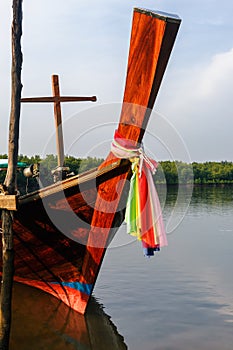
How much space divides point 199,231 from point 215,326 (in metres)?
14.2

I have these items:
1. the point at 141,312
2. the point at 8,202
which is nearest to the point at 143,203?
the point at 8,202

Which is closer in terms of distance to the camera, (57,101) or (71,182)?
(71,182)

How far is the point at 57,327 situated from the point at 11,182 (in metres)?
3.05

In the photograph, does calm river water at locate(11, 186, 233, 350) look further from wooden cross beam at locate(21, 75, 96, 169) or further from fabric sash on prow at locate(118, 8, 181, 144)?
wooden cross beam at locate(21, 75, 96, 169)

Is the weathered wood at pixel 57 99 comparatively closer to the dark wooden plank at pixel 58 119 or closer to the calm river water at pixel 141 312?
the dark wooden plank at pixel 58 119

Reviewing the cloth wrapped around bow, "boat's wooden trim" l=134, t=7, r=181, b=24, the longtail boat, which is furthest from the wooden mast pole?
"boat's wooden trim" l=134, t=7, r=181, b=24

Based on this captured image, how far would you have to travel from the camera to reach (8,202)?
19.6 feet

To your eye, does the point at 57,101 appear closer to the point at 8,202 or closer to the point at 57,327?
the point at 8,202

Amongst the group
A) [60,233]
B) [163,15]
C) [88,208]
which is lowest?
[60,233]

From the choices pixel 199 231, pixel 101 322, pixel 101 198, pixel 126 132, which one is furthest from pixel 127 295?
pixel 199 231

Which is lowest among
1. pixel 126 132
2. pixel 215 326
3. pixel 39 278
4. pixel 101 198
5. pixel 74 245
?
pixel 215 326

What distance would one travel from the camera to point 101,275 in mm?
12188

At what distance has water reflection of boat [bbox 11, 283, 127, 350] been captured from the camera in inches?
283

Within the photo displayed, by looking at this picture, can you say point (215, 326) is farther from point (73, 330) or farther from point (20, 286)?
point (20, 286)
